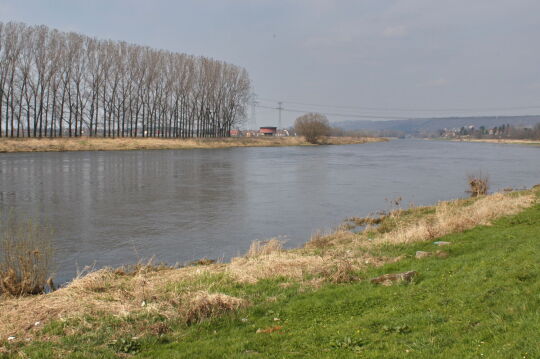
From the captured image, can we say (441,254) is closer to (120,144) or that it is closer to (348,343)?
(348,343)

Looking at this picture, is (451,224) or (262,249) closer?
(262,249)

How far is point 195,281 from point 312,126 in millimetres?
83189

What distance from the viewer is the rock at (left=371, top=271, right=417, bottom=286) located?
8.05 m

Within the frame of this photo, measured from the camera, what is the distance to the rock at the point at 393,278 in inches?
317

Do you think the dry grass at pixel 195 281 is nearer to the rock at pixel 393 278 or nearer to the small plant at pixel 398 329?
the rock at pixel 393 278

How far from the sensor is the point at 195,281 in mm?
9359

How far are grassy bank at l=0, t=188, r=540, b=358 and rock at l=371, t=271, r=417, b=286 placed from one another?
12 centimetres

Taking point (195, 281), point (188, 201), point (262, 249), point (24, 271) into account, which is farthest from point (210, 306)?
point (188, 201)

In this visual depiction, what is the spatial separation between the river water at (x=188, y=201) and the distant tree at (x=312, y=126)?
5346 centimetres

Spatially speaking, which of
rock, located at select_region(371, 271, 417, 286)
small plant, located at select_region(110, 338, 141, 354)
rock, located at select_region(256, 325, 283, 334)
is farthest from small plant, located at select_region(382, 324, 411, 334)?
small plant, located at select_region(110, 338, 141, 354)

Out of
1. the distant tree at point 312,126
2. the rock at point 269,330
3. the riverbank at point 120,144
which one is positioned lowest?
the rock at point 269,330

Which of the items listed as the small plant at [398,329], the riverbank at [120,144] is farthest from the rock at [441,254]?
the riverbank at [120,144]

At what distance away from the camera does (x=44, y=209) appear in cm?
1888

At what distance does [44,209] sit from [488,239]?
16.5 m
